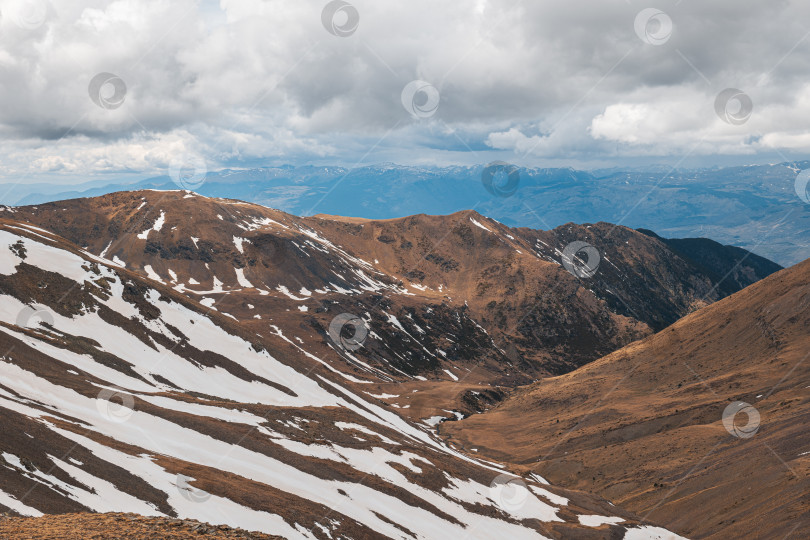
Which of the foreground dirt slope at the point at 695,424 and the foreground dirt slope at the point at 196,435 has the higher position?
the foreground dirt slope at the point at 695,424

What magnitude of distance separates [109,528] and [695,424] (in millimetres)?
104424

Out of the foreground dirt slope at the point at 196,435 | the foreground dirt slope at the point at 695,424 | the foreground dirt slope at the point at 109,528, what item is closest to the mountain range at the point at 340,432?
the foreground dirt slope at the point at 196,435

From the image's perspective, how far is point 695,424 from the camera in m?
100

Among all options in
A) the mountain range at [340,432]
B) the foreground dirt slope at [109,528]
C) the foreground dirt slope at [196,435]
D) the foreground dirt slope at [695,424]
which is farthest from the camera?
the foreground dirt slope at [695,424]

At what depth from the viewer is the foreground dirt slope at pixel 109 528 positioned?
23.0 m

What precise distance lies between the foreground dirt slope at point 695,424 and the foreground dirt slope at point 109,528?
53537 millimetres

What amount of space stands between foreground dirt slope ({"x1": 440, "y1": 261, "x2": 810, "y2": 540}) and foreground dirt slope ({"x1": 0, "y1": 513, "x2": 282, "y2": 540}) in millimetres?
53537

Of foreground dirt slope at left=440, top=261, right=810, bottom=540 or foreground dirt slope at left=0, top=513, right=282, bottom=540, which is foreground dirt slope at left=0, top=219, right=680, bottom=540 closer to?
foreground dirt slope at left=0, top=513, right=282, bottom=540

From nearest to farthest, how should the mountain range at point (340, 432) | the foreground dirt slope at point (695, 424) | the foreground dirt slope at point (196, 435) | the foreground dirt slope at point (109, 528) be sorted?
the foreground dirt slope at point (109, 528) < the foreground dirt slope at point (196, 435) < the mountain range at point (340, 432) < the foreground dirt slope at point (695, 424)

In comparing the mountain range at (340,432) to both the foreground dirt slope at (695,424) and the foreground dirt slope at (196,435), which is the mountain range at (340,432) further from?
the foreground dirt slope at (695,424)

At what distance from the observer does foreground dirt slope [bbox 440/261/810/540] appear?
6547 cm

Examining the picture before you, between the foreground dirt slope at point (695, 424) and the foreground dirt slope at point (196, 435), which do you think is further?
the foreground dirt slope at point (695, 424)

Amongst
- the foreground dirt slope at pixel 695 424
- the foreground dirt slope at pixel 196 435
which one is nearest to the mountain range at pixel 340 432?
the foreground dirt slope at pixel 196 435

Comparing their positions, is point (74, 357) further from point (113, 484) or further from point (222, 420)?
point (113, 484)
